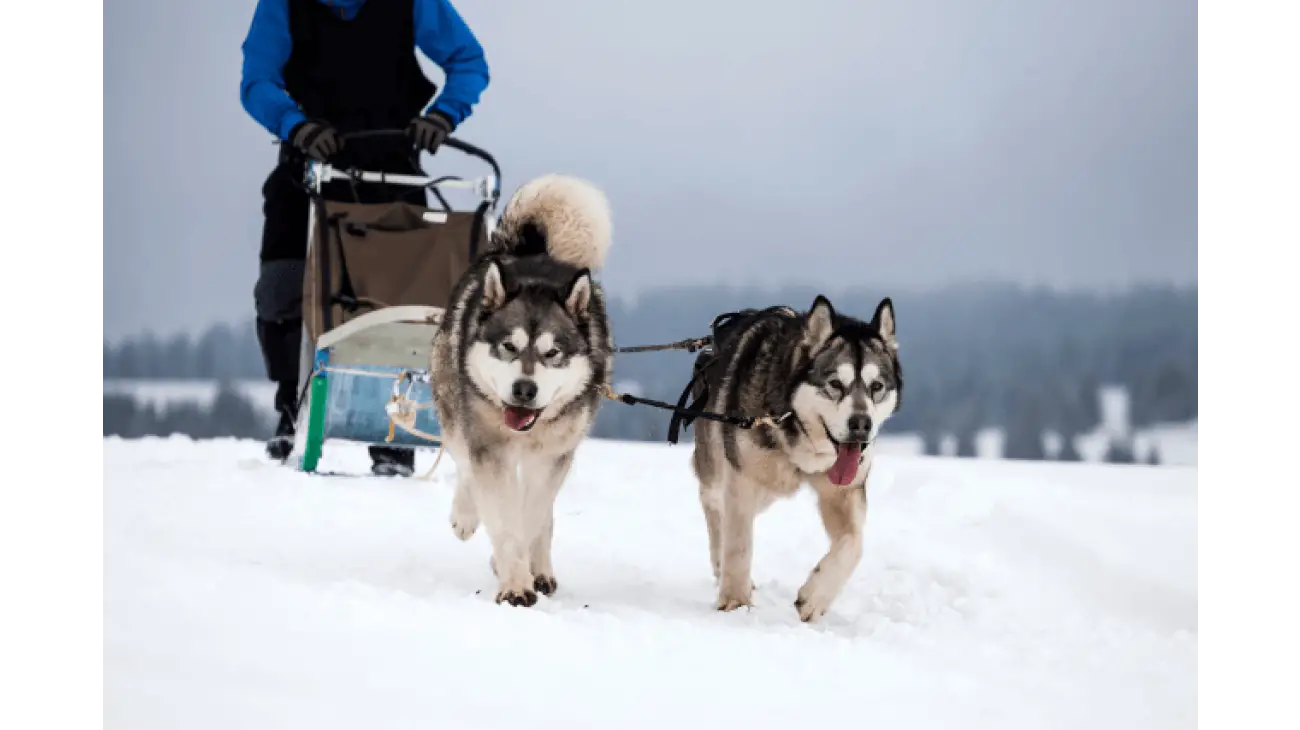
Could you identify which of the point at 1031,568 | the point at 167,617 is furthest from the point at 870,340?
the point at 167,617

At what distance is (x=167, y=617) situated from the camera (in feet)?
5.82

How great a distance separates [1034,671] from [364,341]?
2046mm

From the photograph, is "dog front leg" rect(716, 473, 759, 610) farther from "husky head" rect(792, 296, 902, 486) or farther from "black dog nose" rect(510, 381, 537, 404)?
"black dog nose" rect(510, 381, 537, 404)

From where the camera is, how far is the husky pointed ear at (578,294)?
2312 millimetres

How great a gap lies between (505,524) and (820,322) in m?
0.67

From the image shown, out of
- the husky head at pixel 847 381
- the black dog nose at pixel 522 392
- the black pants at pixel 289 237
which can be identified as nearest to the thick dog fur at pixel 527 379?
the black dog nose at pixel 522 392

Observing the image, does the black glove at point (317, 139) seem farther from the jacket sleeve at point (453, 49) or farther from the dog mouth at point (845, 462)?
the dog mouth at point (845, 462)

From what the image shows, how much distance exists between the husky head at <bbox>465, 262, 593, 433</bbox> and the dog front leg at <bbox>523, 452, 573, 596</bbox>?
13 centimetres

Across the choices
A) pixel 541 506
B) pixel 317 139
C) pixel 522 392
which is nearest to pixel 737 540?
pixel 541 506

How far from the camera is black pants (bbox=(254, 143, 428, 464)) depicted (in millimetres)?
3576

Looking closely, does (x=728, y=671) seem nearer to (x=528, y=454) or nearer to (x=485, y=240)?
(x=528, y=454)

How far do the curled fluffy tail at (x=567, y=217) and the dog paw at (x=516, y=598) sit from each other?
0.72 meters

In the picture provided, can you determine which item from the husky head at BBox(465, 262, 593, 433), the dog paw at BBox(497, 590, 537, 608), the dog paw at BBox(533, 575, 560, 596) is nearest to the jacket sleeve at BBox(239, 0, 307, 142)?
the husky head at BBox(465, 262, 593, 433)

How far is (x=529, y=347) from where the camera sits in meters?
2.22
